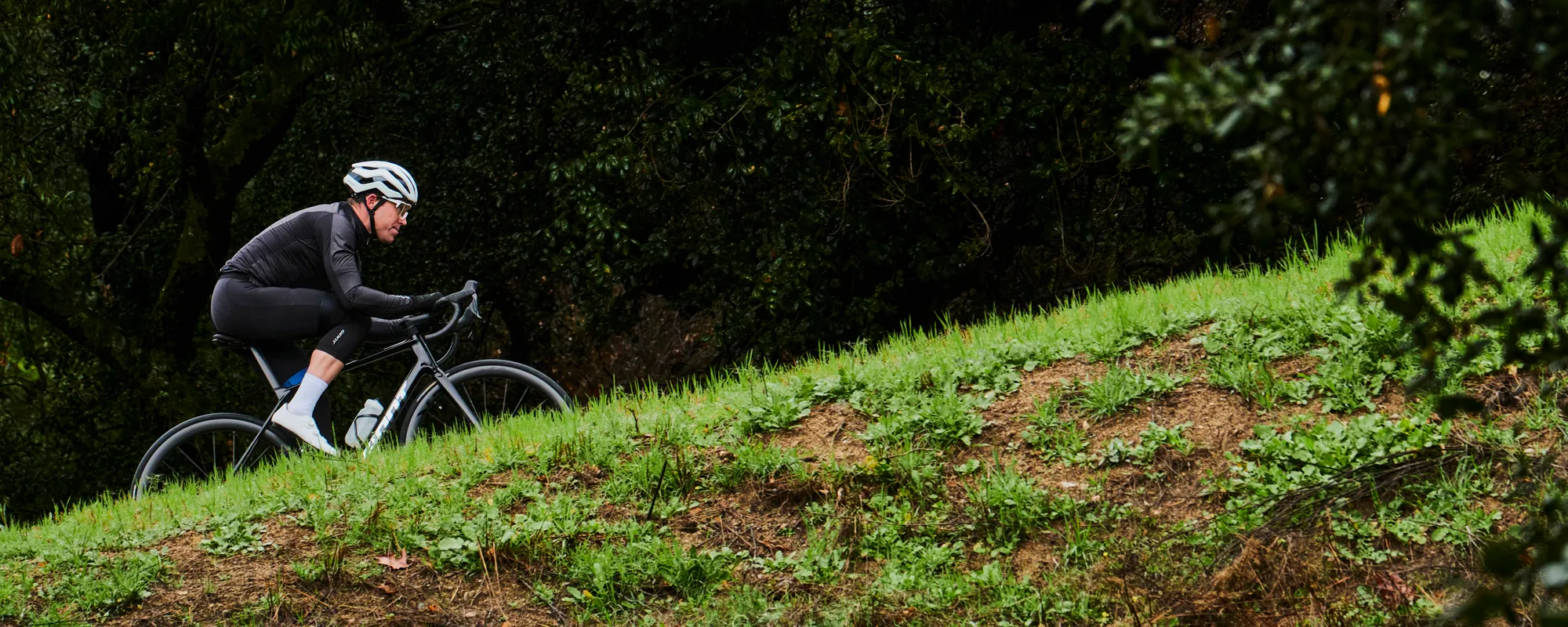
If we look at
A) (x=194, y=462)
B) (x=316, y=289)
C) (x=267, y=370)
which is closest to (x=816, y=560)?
(x=316, y=289)

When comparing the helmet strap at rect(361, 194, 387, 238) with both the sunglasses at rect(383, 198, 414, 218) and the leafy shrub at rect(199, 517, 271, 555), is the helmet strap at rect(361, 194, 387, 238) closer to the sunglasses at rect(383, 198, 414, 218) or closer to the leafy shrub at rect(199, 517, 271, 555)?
the sunglasses at rect(383, 198, 414, 218)

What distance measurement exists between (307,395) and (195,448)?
947mm

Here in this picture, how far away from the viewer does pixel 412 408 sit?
676 cm

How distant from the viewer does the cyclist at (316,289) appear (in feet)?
21.1

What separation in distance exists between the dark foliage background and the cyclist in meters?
3.12

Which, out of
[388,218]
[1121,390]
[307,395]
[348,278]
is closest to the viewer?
[1121,390]

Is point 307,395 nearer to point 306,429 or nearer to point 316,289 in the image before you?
point 306,429

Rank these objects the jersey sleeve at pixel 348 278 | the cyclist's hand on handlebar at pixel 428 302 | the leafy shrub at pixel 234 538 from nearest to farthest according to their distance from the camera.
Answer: the leafy shrub at pixel 234 538 < the jersey sleeve at pixel 348 278 < the cyclist's hand on handlebar at pixel 428 302

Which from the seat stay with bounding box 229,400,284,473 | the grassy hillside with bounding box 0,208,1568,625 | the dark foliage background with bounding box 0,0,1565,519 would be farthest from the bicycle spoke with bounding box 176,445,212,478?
the dark foliage background with bounding box 0,0,1565,519

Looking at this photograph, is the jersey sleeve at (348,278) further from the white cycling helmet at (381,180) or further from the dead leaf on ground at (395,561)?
the dead leaf on ground at (395,561)

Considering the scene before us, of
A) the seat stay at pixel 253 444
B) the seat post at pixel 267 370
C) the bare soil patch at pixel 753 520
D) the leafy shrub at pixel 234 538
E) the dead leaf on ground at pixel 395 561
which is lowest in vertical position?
the bare soil patch at pixel 753 520

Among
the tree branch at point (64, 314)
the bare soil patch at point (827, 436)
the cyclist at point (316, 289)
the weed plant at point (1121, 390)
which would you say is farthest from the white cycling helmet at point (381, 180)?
the tree branch at point (64, 314)

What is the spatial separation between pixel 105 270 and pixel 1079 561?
442 inches

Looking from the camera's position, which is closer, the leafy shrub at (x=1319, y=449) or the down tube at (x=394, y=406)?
the leafy shrub at (x=1319, y=449)
